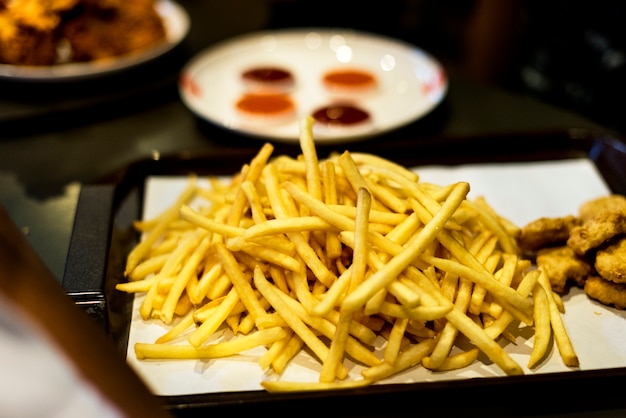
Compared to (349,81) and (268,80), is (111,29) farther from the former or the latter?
(349,81)

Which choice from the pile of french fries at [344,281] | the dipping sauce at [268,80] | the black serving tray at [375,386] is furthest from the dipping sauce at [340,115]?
the pile of french fries at [344,281]

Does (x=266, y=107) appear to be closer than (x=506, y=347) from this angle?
No

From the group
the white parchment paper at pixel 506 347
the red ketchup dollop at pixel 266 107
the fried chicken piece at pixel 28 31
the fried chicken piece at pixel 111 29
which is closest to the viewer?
the white parchment paper at pixel 506 347

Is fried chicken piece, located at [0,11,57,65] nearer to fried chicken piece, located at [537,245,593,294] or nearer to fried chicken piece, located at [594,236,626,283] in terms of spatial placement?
fried chicken piece, located at [537,245,593,294]

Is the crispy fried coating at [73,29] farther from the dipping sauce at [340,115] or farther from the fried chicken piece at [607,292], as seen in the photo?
the fried chicken piece at [607,292]

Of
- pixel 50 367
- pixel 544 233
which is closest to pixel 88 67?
pixel 544 233

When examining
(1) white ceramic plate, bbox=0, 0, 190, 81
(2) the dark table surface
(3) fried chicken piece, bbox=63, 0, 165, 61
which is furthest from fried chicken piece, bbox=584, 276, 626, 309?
(3) fried chicken piece, bbox=63, 0, 165, 61

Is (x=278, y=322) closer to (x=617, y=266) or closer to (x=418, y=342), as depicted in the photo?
(x=418, y=342)
